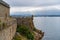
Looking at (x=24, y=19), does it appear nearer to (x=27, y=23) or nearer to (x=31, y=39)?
(x=27, y=23)

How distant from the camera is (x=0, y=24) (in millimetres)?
10078

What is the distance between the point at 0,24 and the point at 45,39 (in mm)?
45715

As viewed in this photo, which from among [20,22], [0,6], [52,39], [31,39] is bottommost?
[52,39]

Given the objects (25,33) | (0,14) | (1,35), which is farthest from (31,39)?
(1,35)

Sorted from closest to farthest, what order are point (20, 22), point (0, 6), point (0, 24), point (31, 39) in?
point (0, 24) < point (0, 6) < point (31, 39) < point (20, 22)

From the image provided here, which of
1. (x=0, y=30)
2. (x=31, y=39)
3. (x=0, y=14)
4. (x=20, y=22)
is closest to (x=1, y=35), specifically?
(x=0, y=30)

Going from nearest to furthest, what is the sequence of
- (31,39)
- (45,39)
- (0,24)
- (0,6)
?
(0,24)
(0,6)
(31,39)
(45,39)

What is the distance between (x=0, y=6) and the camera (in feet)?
66.0

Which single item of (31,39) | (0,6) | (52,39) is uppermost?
(0,6)

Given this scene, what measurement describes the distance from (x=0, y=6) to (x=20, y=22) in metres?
15.3

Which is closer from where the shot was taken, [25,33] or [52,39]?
[25,33]

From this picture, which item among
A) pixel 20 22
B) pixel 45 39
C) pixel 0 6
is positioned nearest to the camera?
pixel 0 6

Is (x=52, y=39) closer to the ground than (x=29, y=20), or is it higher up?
closer to the ground

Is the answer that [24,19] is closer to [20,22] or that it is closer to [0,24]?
[20,22]
